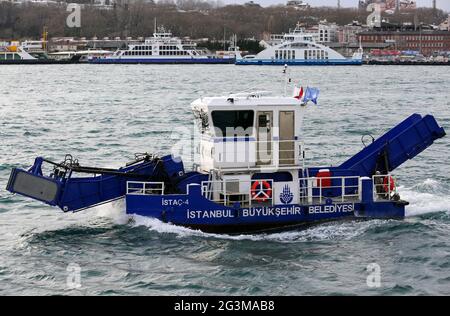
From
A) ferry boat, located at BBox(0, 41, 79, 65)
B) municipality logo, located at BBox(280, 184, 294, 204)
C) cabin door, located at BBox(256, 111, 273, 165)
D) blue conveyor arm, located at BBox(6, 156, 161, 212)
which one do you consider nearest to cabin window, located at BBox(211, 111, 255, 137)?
cabin door, located at BBox(256, 111, 273, 165)

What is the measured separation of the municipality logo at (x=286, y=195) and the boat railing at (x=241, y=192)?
0.22 metres

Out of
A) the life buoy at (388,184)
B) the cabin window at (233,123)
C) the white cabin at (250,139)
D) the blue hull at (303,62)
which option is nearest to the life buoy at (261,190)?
the white cabin at (250,139)

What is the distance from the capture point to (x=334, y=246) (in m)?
19.0

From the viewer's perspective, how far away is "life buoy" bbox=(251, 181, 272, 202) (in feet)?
65.5

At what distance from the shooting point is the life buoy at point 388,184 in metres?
20.8

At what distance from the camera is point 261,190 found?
19.9m

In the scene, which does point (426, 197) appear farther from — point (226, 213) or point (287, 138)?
point (226, 213)

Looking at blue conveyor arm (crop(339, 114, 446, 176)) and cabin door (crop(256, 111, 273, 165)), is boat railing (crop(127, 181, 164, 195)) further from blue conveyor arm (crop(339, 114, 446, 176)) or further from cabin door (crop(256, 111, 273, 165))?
blue conveyor arm (crop(339, 114, 446, 176))

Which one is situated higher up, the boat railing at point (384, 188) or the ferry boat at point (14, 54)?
the ferry boat at point (14, 54)

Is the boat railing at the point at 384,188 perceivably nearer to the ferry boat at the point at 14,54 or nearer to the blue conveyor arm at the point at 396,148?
the blue conveyor arm at the point at 396,148

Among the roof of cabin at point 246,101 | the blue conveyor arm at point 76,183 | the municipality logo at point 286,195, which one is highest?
the roof of cabin at point 246,101

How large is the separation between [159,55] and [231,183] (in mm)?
149970

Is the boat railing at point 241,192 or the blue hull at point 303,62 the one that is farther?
the blue hull at point 303,62
